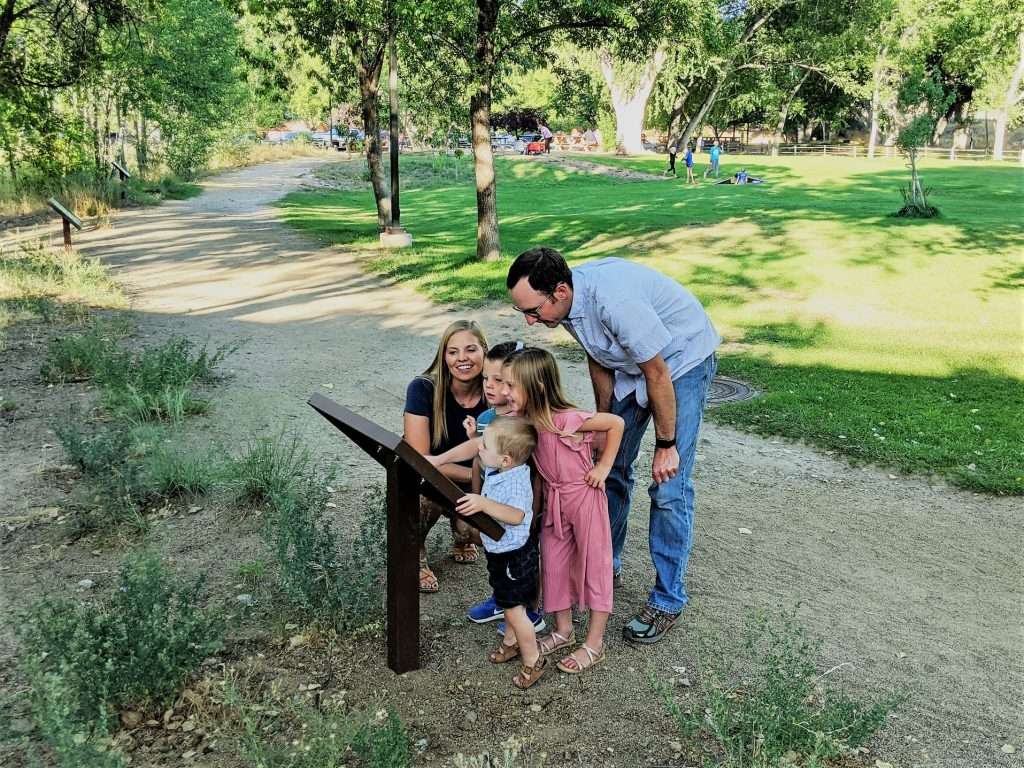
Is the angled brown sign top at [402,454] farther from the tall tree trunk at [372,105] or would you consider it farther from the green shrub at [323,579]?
the tall tree trunk at [372,105]

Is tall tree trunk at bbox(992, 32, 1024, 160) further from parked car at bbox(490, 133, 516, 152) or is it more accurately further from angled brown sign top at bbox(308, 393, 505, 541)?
angled brown sign top at bbox(308, 393, 505, 541)

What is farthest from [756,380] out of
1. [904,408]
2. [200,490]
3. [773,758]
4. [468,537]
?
[773,758]

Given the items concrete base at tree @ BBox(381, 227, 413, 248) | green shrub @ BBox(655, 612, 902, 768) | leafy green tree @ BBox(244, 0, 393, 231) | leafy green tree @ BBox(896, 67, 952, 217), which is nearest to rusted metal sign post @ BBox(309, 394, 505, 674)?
green shrub @ BBox(655, 612, 902, 768)

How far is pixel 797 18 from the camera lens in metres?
40.7

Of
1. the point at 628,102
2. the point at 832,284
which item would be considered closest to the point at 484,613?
A: the point at 832,284

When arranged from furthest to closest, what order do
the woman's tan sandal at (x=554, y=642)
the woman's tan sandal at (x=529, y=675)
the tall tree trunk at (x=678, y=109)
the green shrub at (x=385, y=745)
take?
the tall tree trunk at (x=678, y=109) < the woman's tan sandal at (x=554, y=642) < the woman's tan sandal at (x=529, y=675) < the green shrub at (x=385, y=745)

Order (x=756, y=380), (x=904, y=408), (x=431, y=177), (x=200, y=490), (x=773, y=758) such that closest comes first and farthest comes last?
(x=773, y=758), (x=200, y=490), (x=904, y=408), (x=756, y=380), (x=431, y=177)

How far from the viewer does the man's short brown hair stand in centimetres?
352

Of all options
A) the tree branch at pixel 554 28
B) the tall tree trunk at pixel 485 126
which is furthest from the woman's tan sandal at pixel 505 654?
the tree branch at pixel 554 28

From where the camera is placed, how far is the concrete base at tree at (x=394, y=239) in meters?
18.4

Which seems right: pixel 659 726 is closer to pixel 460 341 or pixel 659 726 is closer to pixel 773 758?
pixel 773 758

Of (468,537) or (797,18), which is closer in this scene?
(468,537)

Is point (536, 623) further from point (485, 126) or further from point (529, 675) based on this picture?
point (485, 126)

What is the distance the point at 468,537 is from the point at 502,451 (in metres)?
1.43
